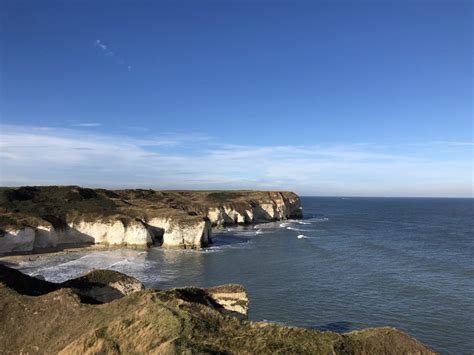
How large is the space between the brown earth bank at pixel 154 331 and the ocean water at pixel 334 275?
46.0ft

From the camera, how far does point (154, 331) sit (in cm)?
1617

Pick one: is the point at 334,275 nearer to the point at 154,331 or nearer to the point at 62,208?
the point at 154,331

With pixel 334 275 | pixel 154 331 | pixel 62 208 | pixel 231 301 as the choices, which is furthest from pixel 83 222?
pixel 154 331

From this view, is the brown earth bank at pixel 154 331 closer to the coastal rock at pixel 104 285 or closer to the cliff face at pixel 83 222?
the coastal rock at pixel 104 285

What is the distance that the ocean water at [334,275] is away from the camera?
107 feet

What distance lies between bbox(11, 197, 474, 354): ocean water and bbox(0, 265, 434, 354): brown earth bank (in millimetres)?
14025

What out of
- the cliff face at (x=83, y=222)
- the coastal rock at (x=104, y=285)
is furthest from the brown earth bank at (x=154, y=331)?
the cliff face at (x=83, y=222)

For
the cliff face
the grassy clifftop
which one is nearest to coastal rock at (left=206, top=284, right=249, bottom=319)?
the cliff face

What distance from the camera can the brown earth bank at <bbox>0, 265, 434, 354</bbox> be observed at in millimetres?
15602

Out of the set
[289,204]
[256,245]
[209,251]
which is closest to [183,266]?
[209,251]

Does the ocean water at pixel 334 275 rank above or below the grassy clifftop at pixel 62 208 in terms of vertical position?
below

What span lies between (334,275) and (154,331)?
35.1 meters

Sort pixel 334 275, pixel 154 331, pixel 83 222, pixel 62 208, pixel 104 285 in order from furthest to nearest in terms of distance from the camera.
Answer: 1. pixel 62 208
2. pixel 83 222
3. pixel 334 275
4. pixel 104 285
5. pixel 154 331

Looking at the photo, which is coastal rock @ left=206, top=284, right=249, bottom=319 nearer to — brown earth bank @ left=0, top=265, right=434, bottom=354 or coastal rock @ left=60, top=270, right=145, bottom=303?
brown earth bank @ left=0, top=265, right=434, bottom=354
